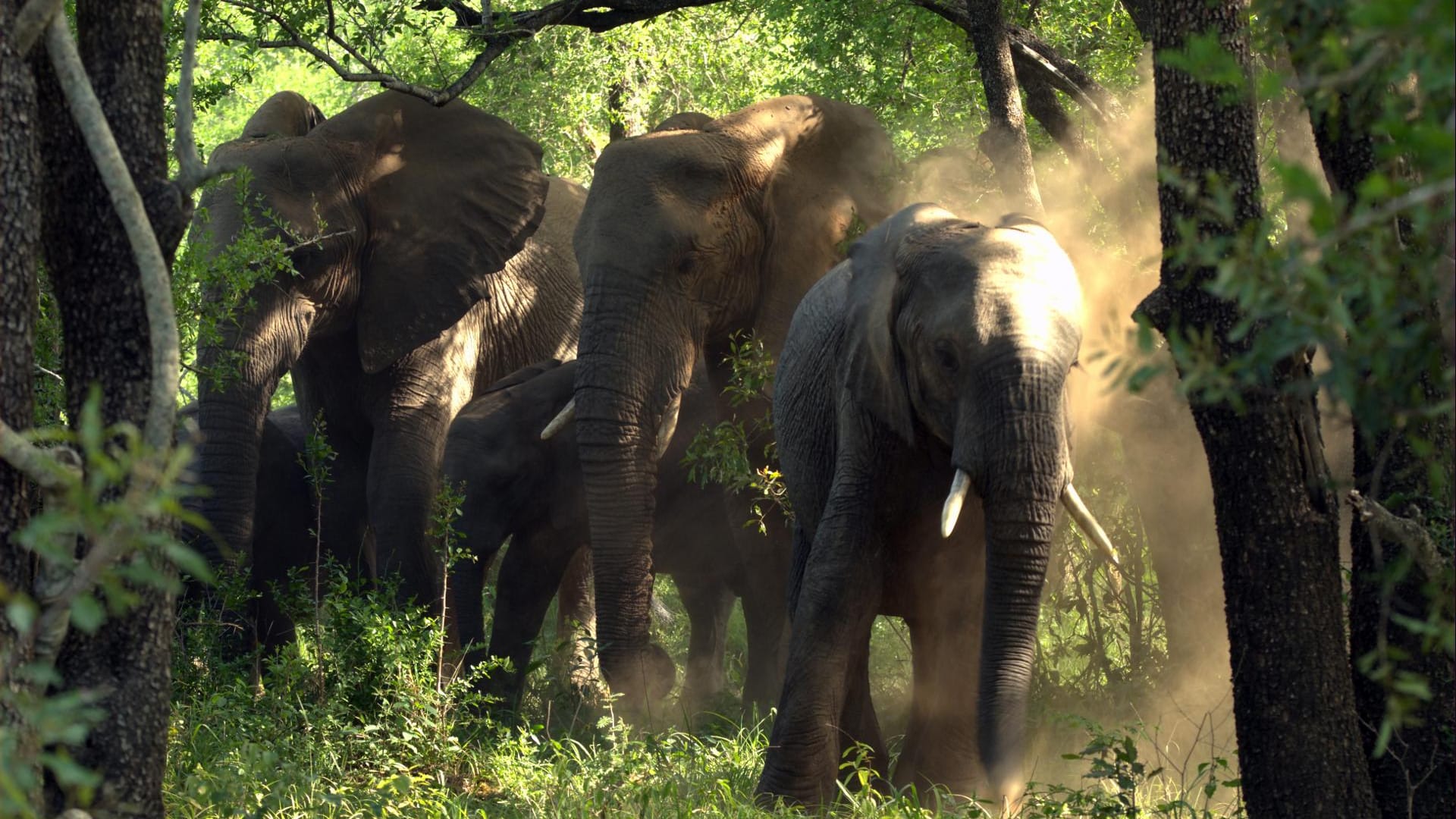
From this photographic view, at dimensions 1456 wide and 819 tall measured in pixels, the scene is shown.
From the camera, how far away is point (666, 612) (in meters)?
14.1

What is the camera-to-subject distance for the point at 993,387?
19.4ft

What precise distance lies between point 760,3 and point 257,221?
462 centimetres

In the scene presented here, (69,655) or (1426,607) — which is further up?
(1426,607)

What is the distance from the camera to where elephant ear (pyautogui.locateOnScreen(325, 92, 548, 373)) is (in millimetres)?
10188

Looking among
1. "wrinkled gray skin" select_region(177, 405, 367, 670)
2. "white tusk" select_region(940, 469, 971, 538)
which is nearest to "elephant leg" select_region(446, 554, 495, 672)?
"wrinkled gray skin" select_region(177, 405, 367, 670)

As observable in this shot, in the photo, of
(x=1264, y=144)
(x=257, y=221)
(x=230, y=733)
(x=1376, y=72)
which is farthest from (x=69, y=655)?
(x=1264, y=144)

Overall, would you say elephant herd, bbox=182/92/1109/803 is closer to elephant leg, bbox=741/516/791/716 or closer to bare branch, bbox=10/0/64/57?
elephant leg, bbox=741/516/791/716

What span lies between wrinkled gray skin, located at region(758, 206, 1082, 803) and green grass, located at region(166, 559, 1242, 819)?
0.83 ft

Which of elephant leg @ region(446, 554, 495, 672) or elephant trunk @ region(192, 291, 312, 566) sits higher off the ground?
elephant trunk @ region(192, 291, 312, 566)

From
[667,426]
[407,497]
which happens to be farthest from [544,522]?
[667,426]

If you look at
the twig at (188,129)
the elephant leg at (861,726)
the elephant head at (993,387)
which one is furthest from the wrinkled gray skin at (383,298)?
the twig at (188,129)

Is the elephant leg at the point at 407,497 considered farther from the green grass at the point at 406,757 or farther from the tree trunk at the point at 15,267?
the tree trunk at the point at 15,267

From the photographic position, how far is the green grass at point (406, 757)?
18.9 ft

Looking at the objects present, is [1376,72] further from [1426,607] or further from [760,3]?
[760,3]
